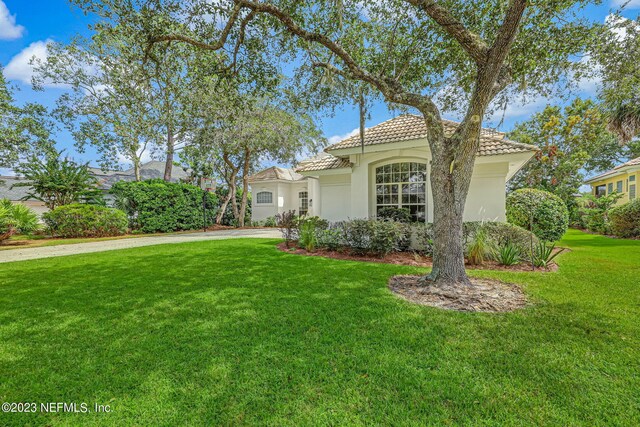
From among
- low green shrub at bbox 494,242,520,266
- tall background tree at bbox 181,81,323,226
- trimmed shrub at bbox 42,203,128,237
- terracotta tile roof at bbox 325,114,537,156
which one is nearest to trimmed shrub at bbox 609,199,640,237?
terracotta tile roof at bbox 325,114,537,156

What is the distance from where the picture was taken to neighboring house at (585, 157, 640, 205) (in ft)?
56.7

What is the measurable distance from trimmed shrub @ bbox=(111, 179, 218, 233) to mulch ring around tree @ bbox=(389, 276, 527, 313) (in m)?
14.9

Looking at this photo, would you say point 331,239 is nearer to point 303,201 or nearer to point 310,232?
point 310,232

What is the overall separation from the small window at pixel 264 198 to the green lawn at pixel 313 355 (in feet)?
63.1

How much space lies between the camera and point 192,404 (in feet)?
7.18

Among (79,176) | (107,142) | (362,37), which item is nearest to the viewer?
(362,37)

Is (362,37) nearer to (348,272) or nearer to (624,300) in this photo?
(348,272)

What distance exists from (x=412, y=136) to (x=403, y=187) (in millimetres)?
1847

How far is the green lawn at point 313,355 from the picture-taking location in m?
2.12

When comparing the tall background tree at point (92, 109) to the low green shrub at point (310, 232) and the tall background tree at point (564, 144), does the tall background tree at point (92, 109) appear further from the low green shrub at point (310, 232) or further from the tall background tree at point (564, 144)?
the tall background tree at point (564, 144)

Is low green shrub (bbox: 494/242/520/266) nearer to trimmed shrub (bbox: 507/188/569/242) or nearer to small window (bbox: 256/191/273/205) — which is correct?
trimmed shrub (bbox: 507/188/569/242)

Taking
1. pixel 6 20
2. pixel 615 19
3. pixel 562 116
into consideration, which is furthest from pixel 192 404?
pixel 562 116

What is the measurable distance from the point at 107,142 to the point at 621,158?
1844 inches

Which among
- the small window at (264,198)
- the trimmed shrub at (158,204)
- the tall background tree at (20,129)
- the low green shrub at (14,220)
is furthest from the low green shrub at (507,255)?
the tall background tree at (20,129)
